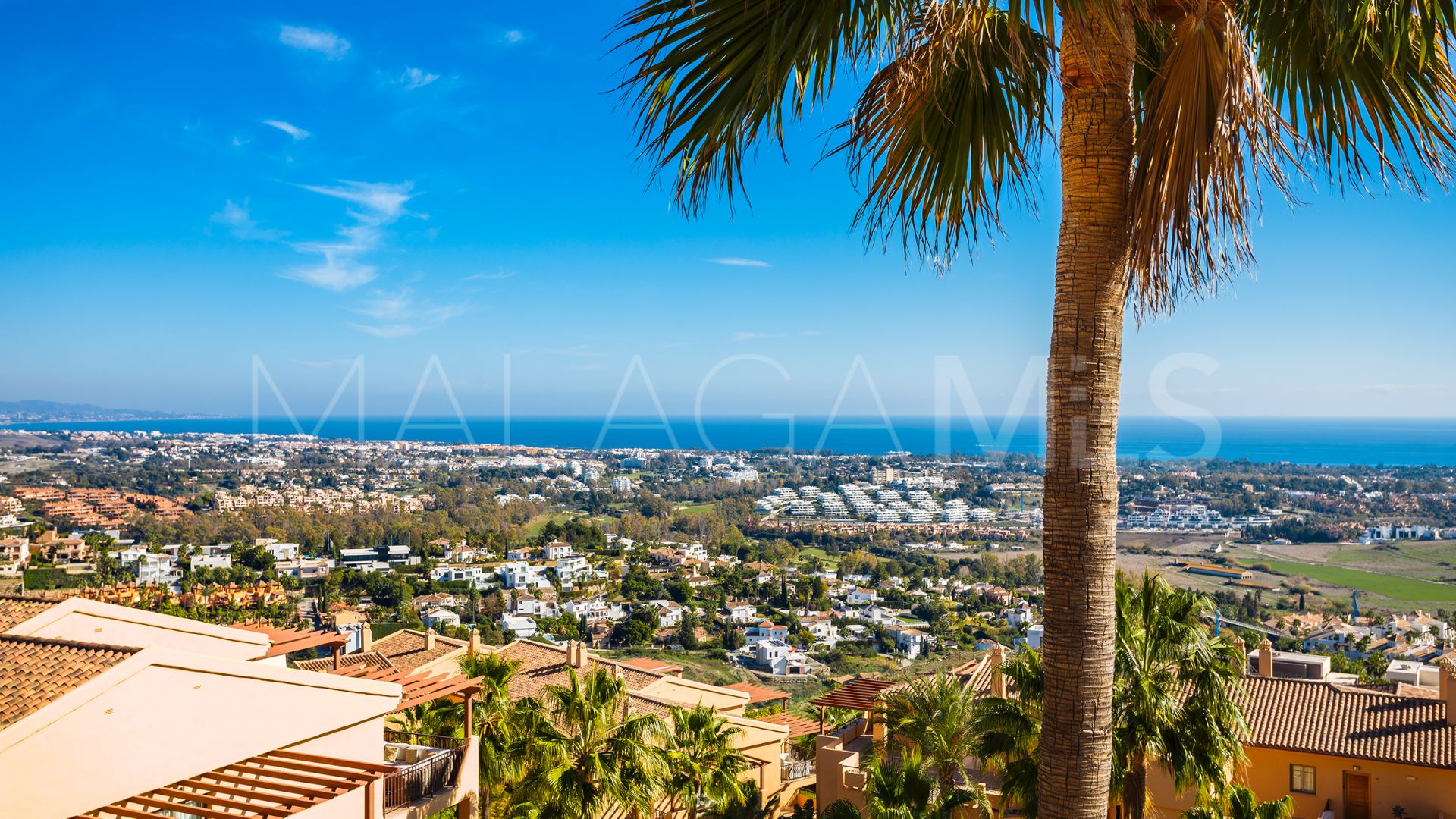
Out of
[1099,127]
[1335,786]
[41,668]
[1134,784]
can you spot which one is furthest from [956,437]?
[1099,127]

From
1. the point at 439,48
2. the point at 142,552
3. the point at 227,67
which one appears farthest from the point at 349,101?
the point at 142,552

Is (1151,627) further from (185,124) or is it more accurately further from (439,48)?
(185,124)

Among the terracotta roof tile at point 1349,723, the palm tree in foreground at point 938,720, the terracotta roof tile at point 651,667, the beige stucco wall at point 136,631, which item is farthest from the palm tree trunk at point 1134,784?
the terracotta roof tile at point 651,667

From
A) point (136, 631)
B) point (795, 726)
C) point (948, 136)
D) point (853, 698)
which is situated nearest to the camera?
point (948, 136)

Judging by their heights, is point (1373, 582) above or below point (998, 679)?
below

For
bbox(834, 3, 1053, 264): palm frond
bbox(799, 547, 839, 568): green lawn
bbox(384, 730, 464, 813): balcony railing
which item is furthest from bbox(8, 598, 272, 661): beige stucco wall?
bbox(799, 547, 839, 568): green lawn

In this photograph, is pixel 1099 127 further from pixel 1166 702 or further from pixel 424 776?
pixel 424 776
